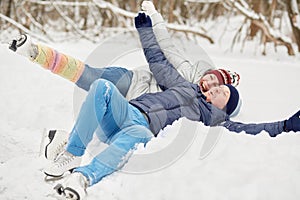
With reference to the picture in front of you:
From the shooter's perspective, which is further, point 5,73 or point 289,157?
point 5,73

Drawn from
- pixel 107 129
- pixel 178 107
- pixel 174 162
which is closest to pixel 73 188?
pixel 174 162

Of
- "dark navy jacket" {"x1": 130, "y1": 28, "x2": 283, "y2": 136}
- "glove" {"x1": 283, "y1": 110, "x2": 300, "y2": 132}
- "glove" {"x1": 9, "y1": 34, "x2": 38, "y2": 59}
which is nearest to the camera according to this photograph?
"glove" {"x1": 283, "y1": 110, "x2": 300, "y2": 132}

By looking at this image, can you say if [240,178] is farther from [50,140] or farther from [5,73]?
[5,73]

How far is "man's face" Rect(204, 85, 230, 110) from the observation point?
2.36 meters

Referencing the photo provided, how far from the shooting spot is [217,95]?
2357 mm

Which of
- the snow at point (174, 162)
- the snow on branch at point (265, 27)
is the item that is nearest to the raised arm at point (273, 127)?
the snow at point (174, 162)

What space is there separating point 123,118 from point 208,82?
2.46 feet

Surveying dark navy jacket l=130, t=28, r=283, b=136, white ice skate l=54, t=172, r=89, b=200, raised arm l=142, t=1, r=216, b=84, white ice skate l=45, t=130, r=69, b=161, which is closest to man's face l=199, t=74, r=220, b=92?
dark navy jacket l=130, t=28, r=283, b=136

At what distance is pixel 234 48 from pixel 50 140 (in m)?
4.25

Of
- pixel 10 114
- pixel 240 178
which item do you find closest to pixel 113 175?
pixel 240 178

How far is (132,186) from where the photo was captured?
62.3 inches

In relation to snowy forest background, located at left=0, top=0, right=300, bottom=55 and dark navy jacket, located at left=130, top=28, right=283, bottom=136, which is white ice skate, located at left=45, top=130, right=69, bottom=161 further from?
snowy forest background, located at left=0, top=0, right=300, bottom=55

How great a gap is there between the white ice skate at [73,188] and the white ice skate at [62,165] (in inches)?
10.5

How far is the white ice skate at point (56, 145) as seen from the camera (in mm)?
1849
